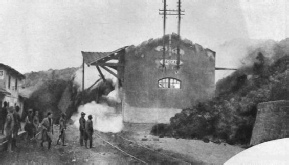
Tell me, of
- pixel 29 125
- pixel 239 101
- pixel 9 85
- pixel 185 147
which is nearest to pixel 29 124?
pixel 29 125

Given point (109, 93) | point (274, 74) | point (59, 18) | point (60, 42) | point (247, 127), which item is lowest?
point (247, 127)

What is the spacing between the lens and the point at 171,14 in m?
5.02

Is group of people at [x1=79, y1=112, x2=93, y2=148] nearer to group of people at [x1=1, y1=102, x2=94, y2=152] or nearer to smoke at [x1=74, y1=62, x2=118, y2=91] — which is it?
group of people at [x1=1, y1=102, x2=94, y2=152]

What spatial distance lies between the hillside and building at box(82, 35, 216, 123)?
180mm

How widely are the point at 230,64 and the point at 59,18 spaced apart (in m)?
2.55

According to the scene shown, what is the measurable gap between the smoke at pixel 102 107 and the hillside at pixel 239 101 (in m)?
0.59

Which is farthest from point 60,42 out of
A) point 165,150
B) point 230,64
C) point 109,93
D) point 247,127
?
point 247,127

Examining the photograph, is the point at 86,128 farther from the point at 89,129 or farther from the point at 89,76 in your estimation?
the point at 89,76

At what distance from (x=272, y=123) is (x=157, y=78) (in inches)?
67.2

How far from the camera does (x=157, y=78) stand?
501 centimetres

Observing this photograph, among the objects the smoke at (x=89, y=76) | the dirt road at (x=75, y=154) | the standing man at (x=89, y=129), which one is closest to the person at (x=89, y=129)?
the standing man at (x=89, y=129)

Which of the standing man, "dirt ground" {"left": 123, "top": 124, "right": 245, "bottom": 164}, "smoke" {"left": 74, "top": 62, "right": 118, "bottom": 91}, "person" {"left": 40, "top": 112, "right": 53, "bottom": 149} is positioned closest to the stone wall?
"dirt ground" {"left": 123, "top": 124, "right": 245, "bottom": 164}

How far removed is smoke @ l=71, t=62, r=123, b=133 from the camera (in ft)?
16.1

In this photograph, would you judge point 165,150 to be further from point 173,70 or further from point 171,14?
point 171,14
